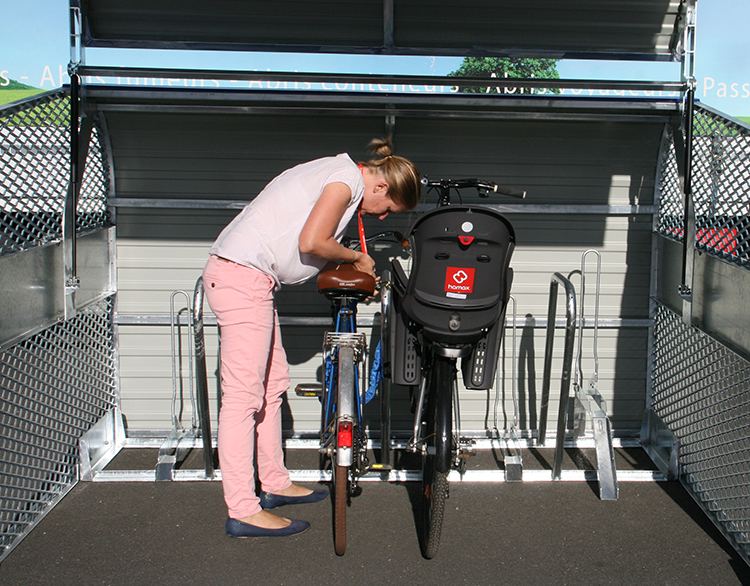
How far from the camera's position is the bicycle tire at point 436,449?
106 inches

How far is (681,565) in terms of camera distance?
295 centimetres

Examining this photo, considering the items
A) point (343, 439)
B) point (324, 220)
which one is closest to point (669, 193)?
point (324, 220)

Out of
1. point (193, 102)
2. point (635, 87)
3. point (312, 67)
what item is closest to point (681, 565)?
point (635, 87)

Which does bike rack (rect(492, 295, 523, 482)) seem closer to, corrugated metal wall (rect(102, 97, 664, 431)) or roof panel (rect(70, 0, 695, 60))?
corrugated metal wall (rect(102, 97, 664, 431))

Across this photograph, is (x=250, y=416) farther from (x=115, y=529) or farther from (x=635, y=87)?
(x=635, y=87)

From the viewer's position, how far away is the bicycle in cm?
263

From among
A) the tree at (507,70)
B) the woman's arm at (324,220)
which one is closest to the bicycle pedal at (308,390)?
the woman's arm at (324,220)

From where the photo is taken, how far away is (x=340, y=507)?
286 centimetres

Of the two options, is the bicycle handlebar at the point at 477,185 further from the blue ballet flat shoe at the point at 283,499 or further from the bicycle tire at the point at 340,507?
the blue ballet flat shoe at the point at 283,499

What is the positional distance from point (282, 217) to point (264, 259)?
0.22 m

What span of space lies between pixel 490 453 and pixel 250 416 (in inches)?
73.1

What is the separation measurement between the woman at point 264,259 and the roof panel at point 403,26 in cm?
123

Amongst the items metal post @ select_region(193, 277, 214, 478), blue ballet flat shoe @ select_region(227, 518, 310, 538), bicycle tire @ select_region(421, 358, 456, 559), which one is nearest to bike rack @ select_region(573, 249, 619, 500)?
bicycle tire @ select_region(421, 358, 456, 559)

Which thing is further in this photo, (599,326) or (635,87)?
(599,326)
